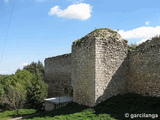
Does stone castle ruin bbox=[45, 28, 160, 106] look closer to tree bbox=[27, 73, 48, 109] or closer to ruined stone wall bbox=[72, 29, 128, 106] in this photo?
ruined stone wall bbox=[72, 29, 128, 106]

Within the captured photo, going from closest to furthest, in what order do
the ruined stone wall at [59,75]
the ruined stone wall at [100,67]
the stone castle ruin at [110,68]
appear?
the stone castle ruin at [110,68] < the ruined stone wall at [100,67] < the ruined stone wall at [59,75]

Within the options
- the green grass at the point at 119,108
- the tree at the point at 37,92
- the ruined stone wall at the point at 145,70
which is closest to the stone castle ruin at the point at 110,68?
the ruined stone wall at the point at 145,70

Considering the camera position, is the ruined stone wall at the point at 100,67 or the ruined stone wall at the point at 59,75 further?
the ruined stone wall at the point at 59,75

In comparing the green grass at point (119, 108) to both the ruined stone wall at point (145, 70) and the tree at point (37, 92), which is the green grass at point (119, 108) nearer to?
the ruined stone wall at point (145, 70)

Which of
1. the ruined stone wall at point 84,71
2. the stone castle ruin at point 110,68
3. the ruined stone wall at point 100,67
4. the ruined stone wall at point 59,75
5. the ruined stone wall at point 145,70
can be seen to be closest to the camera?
the ruined stone wall at point 145,70

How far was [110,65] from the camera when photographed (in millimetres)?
9758

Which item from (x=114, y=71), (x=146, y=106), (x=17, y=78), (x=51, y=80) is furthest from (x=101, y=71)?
(x=17, y=78)

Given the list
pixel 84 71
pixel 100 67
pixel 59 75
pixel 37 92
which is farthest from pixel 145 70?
pixel 37 92

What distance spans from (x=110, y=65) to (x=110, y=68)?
0.61 feet

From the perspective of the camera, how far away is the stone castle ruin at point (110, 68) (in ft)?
29.4

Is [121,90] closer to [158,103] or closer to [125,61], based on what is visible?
[125,61]

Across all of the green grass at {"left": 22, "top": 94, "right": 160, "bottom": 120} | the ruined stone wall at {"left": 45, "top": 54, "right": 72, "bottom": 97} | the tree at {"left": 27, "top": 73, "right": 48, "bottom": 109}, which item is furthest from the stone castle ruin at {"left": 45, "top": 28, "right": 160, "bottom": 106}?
the tree at {"left": 27, "top": 73, "right": 48, "bottom": 109}

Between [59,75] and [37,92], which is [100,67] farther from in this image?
[37,92]

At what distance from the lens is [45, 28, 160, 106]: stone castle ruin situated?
8.96m
